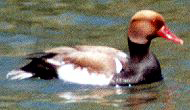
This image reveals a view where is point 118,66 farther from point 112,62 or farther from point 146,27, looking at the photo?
point 146,27

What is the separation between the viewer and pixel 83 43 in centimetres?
1487

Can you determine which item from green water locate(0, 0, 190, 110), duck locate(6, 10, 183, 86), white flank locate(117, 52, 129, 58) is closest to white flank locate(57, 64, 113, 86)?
duck locate(6, 10, 183, 86)

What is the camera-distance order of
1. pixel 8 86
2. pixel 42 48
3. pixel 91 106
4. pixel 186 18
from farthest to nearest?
pixel 186 18, pixel 42 48, pixel 8 86, pixel 91 106

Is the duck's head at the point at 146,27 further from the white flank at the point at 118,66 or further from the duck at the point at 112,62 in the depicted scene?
the white flank at the point at 118,66

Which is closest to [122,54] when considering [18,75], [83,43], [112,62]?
[112,62]

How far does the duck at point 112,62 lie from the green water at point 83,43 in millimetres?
146

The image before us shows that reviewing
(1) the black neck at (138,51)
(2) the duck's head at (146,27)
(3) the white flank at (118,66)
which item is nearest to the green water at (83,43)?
(3) the white flank at (118,66)

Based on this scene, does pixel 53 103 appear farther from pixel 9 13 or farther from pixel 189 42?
pixel 9 13

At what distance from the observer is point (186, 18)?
15.9 m

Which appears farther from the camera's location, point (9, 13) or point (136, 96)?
point (9, 13)

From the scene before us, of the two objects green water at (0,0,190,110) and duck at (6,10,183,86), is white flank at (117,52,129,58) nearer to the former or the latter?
duck at (6,10,183,86)

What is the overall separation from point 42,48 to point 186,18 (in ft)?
8.36

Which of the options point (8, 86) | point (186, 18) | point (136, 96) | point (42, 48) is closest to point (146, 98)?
point (136, 96)

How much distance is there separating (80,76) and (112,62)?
458mm
